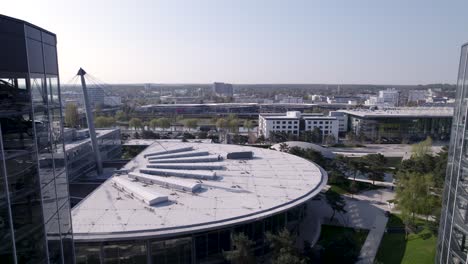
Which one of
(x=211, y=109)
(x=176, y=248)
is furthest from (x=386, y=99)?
(x=176, y=248)

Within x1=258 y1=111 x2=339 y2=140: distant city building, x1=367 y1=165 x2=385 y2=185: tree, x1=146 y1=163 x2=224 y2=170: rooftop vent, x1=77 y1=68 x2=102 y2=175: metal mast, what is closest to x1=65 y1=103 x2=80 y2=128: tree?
x1=258 y1=111 x2=339 y2=140: distant city building

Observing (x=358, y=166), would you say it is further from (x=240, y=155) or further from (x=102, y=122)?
(x=102, y=122)

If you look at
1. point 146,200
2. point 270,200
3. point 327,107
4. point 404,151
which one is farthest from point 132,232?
point 327,107

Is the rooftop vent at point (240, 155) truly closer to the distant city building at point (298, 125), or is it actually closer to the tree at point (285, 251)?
the tree at point (285, 251)

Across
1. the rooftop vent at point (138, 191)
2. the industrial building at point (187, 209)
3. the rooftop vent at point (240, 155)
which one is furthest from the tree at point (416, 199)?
the rooftop vent at point (138, 191)

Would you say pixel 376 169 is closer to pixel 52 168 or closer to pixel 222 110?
pixel 52 168
